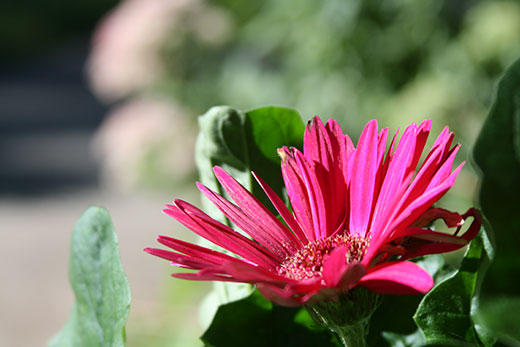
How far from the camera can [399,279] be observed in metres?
0.22

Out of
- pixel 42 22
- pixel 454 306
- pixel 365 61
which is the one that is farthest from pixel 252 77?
pixel 42 22

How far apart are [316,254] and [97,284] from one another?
0.34 ft

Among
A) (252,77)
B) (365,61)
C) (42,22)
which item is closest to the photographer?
(365,61)

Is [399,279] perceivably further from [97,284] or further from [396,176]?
[97,284]

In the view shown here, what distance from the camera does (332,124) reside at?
298mm

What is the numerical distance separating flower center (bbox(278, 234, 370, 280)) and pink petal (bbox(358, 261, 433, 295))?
0.06 m

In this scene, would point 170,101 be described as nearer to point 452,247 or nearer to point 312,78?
point 312,78

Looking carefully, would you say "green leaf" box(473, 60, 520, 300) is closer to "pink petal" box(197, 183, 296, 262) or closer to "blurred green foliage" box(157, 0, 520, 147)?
"pink petal" box(197, 183, 296, 262)

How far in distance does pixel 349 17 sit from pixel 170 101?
0.60 meters

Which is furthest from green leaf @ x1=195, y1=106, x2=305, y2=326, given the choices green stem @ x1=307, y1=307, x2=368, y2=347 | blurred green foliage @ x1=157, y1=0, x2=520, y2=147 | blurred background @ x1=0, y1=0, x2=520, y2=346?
blurred green foliage @ x1=157, y1=0, x2=520, y2=147

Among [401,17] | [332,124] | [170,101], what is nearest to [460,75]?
[401,17]

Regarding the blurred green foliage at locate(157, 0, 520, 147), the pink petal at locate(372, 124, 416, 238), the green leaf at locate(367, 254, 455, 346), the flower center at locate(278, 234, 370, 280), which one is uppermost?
the blurred green foliage at locate(157, 0, 520, 147)

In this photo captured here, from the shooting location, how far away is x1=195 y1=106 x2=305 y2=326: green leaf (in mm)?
364

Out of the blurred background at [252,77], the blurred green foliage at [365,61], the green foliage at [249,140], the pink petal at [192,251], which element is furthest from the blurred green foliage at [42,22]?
the pink petal at [192,251]
